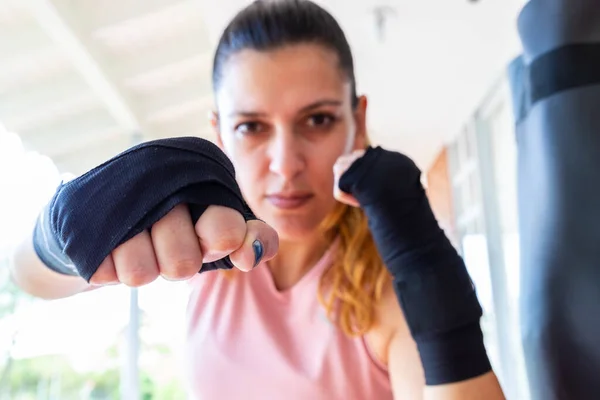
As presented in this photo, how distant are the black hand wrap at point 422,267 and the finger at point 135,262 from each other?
1.19 feet

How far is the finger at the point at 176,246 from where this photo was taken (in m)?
0.28

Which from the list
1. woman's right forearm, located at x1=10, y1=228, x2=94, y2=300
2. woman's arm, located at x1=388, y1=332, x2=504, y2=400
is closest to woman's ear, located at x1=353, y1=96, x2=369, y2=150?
A: woman's arm, located at x1=388, y1=332, x2=504, y2=400

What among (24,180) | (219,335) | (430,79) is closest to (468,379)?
(219,335)

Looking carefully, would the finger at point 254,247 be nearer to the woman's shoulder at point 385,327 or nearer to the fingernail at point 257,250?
the fingernail at point 257,250

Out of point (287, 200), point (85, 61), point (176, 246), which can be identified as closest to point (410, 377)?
point (287, 200)

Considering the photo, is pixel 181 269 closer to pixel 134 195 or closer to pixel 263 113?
pixel 134 195

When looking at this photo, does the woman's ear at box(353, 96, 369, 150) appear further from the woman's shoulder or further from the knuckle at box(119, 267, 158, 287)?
the knuckle at box(119, 267, 158, 287)

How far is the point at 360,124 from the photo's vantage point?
2.59 ft

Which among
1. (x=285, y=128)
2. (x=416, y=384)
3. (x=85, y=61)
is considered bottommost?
(x=416, y=384)

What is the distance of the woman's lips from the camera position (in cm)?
66

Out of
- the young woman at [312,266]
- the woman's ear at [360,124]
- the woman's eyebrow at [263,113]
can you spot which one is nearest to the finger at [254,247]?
the young woman at [312,266]

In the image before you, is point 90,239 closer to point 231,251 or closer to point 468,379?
point 231,251

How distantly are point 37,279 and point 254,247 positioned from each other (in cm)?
45

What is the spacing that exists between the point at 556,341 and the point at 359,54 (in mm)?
1591
